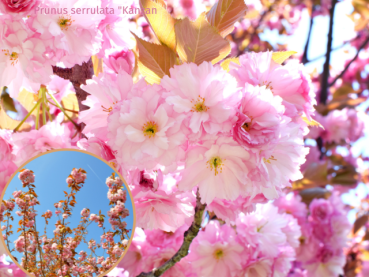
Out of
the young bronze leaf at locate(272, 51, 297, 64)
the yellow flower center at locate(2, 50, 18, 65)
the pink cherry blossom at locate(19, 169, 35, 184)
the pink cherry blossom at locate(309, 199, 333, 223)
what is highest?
the yellow flower center at locate(2, 50, 18, 65)

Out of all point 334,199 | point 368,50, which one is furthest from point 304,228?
point 368,50

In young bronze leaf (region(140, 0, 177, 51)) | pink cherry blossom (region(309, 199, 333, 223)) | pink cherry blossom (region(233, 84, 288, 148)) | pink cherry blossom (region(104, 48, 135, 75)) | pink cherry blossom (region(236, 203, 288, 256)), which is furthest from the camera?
pink cherry blossom (region(309, 199, 333, 223))

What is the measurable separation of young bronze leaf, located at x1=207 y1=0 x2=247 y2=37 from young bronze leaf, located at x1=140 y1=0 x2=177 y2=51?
2.9 inches

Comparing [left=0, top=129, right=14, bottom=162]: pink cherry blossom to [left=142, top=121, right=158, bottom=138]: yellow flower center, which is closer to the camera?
[left=142, top=121, right=158, bottom=138]: yellow flower center

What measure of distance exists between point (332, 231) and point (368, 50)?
8.33ft

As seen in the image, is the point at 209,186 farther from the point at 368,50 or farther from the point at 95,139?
the point at 368,50

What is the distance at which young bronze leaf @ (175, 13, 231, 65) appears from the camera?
551 mm

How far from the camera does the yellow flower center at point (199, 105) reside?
0.49 metres

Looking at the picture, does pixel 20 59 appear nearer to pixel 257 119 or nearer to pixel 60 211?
pixel 60 211

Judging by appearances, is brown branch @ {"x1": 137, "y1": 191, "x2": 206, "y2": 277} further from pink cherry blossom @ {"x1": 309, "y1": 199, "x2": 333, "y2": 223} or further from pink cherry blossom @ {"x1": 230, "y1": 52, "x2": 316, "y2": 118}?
pink cherry blossom @ {"x1": 309, "y1": 199, "x2": 333, "y2": 223}

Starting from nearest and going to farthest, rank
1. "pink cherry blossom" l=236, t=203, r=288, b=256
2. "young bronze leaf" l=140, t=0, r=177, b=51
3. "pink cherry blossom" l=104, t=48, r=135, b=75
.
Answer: "young bronze leaf" l=140, t=0, r=177, b=51, "pink cherry blossom" l=104, t=48, r=135, b=75, "pink cherry blossom" l=236, t=203, r=288, b=256

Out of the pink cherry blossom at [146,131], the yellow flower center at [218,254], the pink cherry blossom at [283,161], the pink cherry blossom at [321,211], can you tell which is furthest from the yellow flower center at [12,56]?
the pink cherry blossom at [321,211]

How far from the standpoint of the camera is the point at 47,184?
554 millimetres

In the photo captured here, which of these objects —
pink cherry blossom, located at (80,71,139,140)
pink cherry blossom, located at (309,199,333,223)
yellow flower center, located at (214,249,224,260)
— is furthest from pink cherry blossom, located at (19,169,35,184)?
pink cherry blossom, located at (309,199,333,223)
